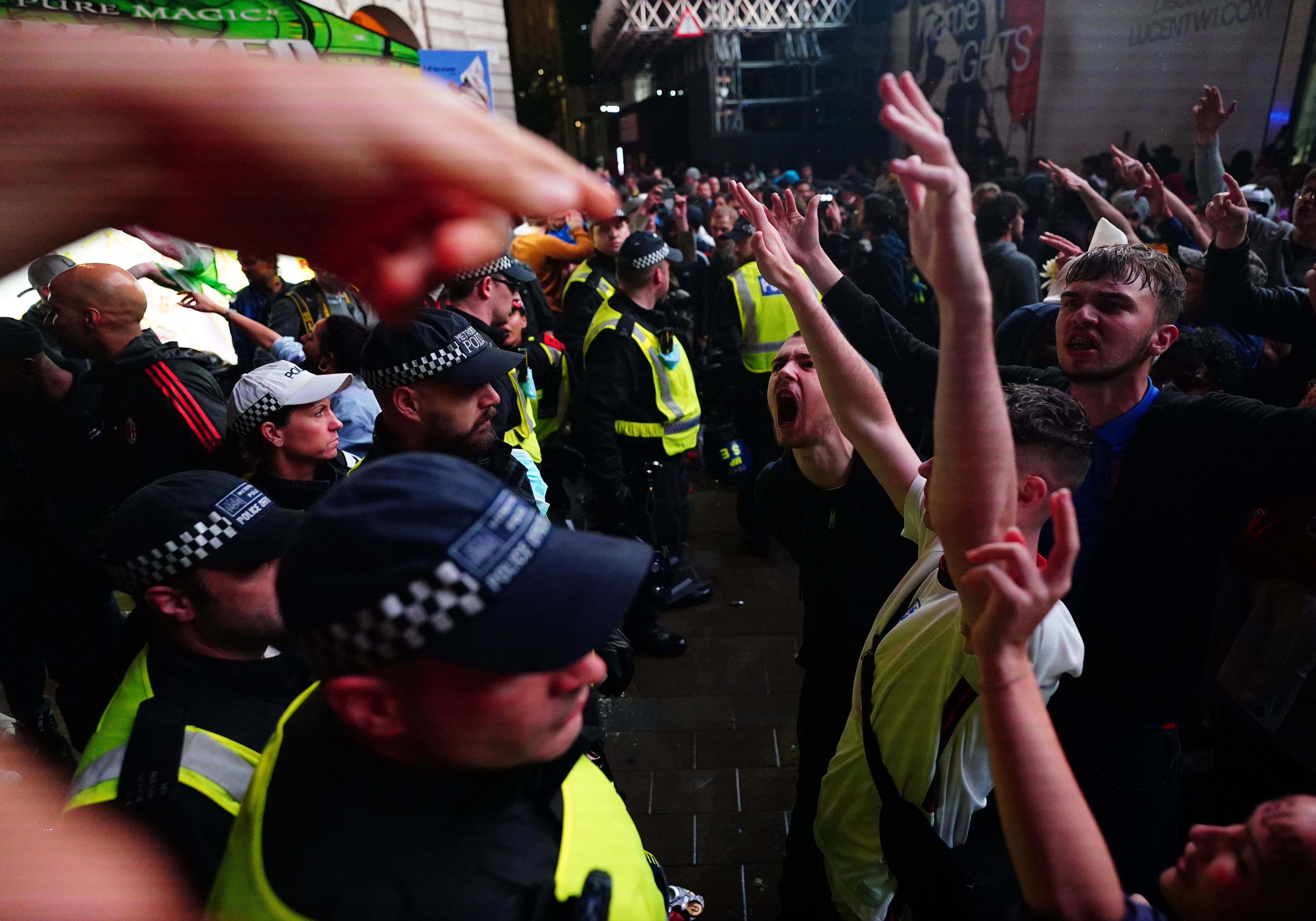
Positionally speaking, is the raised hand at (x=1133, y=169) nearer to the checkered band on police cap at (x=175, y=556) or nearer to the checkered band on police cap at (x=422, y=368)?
the checkered band on police cap at (x=422, y=368)

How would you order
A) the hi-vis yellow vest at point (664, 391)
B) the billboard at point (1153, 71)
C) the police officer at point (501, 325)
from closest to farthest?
the police officer at point (501, 325), the hi-vis yellow vest at point (664, 391), the billboard at point (1153, 71)

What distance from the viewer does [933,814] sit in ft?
5.65

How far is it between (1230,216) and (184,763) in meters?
3.72

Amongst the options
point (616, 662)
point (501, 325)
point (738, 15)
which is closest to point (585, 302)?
point (501, 325)

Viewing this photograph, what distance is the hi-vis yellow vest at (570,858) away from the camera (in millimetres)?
965

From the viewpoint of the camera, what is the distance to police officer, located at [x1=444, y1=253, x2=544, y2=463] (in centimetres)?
343

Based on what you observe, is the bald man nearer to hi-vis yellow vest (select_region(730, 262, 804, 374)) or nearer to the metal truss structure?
hi-vis yellow vest (select_region(730, 262, 804, 374))

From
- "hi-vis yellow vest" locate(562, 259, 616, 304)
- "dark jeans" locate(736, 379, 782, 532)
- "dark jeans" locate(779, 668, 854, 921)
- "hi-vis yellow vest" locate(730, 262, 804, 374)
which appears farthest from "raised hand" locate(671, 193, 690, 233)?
"dark jeans" locate(779, 668, 854, 921)

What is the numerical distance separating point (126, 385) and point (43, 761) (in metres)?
1.54

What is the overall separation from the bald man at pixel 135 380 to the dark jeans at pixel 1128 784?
11.1 ft

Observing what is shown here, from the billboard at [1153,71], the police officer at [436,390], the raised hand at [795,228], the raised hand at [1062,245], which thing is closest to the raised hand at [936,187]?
the raised hand at [795,228]

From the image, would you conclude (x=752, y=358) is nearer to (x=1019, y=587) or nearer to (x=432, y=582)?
(x=1019, y=587)

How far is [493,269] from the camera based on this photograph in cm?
412

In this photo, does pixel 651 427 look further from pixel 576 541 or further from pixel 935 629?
pixel 576 541
